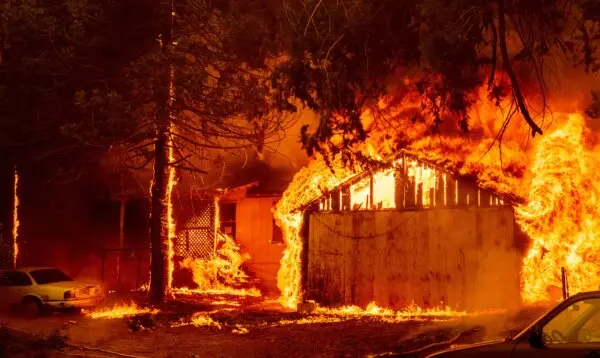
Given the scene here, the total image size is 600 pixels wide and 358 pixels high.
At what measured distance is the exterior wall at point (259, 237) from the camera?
2369 centimetres

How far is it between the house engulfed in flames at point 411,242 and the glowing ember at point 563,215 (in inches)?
17.7

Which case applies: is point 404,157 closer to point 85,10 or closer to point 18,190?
point 85,10

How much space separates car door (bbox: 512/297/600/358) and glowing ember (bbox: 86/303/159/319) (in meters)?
12.4

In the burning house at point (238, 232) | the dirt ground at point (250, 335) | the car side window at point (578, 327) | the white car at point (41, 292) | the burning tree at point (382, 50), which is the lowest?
the dirt ground at point (250, 335)

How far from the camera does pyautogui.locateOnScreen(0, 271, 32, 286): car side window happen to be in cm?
1889

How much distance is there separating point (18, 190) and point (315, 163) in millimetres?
14382

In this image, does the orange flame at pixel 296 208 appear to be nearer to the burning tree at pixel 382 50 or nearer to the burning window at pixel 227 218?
the burning tree at pixel 382 50

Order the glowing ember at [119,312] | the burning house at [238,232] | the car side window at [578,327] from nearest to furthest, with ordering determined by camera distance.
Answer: the car side window at [578,327] < the glowing ember at [119,312] < the burning house at [238,232]

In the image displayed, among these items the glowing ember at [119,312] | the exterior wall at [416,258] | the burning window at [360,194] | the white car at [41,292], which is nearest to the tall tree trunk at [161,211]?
the glowing ember at [119,312]

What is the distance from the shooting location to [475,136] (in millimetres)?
15375

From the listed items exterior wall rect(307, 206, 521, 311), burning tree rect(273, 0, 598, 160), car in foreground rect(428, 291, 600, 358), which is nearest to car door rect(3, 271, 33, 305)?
exterior wall rect(307, 206, 521, 311)

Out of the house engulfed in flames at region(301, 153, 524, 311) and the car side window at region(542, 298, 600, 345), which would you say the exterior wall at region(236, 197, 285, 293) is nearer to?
the house engulfed in flames at region(301, 153, 524, 311)

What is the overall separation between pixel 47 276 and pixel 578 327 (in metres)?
16.6

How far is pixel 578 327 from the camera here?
6.05m
